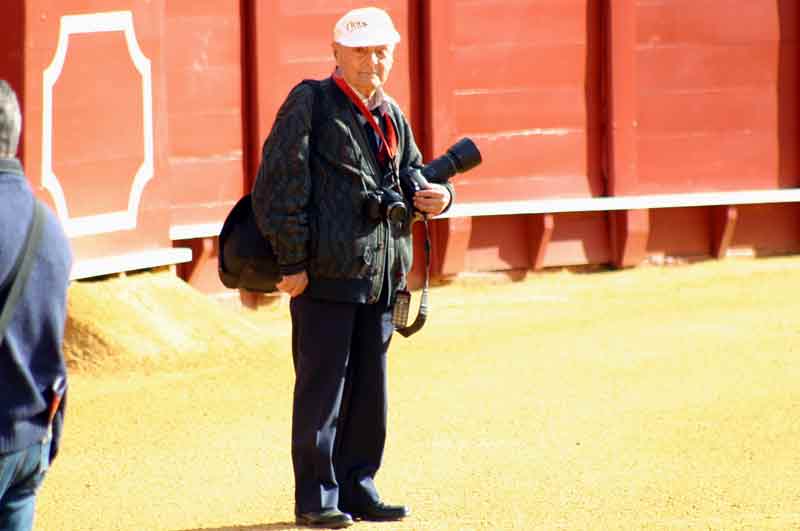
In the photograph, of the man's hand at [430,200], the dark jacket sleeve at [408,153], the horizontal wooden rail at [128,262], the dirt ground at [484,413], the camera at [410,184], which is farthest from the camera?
the horizontal wooden rail at [128,262]

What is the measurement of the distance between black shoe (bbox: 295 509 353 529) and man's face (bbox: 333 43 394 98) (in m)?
1.39

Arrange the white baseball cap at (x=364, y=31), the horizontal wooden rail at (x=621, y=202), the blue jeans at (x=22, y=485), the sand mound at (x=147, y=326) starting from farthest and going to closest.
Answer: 1. the horizontal wooden rail at (x=621, y=202)
2. the sand mound at (x=147, y=326)
3. the white baseball cap at (x=364, y=31)
4. the blue jeans at (x=22, y=485)

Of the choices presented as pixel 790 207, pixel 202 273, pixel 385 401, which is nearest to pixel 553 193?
pixel 790 207

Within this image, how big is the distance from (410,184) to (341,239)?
0.34 meters

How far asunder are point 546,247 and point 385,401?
6339mm

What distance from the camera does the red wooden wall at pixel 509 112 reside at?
972cm

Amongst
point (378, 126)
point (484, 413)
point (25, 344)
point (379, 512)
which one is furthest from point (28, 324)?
point (484, 413)

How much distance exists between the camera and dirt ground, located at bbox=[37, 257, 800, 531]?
6148mm

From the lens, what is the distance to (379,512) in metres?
5.87

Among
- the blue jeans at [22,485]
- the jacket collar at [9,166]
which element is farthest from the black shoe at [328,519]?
the jacket collar at [9,166]

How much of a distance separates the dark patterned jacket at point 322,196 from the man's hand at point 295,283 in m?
0.02

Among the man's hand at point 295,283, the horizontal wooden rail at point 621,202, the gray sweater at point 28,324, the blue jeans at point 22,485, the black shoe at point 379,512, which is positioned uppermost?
the gray sweater at point 28,324

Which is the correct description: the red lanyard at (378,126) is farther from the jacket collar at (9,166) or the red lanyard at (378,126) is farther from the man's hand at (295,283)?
the jacket collar at (9,166)

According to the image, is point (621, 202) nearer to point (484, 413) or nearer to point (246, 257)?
point (484, 413)
